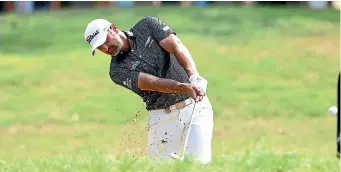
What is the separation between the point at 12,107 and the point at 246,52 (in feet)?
22.6

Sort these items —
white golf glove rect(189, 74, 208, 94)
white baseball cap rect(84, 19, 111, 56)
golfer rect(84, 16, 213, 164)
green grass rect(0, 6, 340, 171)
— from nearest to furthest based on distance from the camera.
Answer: white golf glove rect(189, 74, 208, 94)
white baseball cap rect(84, 19, 111, 56)
golfer rect(84, 16, 213, 164)
green grass rect(0, 6, 340, 171)

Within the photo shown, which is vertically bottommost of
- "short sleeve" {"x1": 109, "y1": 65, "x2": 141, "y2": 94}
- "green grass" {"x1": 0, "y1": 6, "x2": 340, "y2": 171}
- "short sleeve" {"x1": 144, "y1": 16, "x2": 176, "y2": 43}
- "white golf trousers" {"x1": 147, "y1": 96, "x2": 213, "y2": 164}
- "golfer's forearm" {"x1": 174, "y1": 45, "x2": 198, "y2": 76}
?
"green grass" {"x1": 0, "y1": 6, "x2": 340, "y2": 171}

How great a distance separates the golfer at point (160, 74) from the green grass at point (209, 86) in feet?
1.89

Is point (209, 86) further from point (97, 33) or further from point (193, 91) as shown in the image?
point (193, 91)

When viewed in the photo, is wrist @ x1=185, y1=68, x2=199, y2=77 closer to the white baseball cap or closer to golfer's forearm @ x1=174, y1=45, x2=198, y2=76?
golfer's forearm @ x1=174, y1=45, x2=198, y2=76

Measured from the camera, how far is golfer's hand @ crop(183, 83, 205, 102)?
6.46 metres

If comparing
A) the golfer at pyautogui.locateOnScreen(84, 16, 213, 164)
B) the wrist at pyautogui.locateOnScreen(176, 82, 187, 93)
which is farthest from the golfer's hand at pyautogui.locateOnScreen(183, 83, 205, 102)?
the golfer at pyautogui.locateOnScreen(84, 16, 213, 164)

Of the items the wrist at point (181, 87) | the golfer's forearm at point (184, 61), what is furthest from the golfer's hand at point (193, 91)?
the golfer's forearm at point (184, 61)

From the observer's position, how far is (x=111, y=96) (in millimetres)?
18172

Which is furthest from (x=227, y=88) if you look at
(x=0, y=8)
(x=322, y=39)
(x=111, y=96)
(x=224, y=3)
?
(x=0, y=8)

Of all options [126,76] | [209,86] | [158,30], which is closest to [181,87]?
[126,76]

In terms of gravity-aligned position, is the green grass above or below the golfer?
below

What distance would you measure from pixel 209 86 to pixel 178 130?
12075 millimetres

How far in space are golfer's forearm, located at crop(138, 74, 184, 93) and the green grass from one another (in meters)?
0.61
